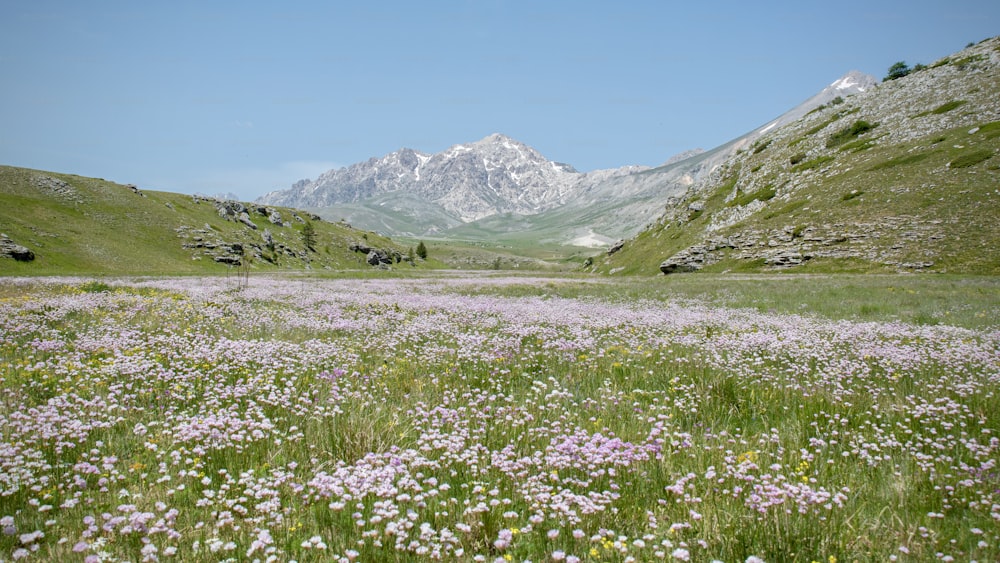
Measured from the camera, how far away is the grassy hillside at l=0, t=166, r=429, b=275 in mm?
62500

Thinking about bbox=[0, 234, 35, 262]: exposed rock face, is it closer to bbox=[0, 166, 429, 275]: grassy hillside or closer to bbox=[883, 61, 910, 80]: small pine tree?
bbox=[0, 166, 429, 275]: grassy hillside

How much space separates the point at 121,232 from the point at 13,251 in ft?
81.3

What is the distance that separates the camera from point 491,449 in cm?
522

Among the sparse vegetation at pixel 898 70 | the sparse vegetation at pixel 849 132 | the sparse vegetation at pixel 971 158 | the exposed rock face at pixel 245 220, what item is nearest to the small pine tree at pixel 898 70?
the sparse vegetation at pixel 898 70

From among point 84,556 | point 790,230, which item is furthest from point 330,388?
point 790,230

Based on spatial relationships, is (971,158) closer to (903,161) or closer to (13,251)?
(903,161)

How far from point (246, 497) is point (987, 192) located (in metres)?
68.7

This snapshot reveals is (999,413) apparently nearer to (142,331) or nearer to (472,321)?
(472,321)

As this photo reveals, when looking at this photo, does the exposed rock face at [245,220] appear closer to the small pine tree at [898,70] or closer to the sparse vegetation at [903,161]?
the sparse vegetation at [903,161]

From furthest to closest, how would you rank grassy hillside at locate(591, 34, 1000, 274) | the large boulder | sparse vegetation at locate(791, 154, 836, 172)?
1. the large boulder
2. sparse vegetation at locate(791, 154, 836, 172)
3. grassy hillside at locate(591, 34, 1000, 274)

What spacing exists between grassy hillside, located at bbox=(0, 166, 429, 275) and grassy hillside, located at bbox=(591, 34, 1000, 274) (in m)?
67.6

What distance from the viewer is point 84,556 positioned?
318 centimetres

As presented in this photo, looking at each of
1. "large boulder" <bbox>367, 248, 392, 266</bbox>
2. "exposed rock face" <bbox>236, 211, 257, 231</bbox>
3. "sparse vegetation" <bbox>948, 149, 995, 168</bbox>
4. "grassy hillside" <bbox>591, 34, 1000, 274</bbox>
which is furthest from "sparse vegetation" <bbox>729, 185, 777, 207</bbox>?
"exposed rock face" <bbox>236, 211, 257, 231</bbox>

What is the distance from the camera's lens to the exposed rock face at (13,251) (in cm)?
5384
